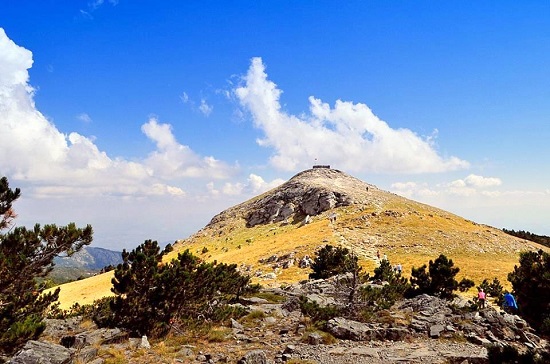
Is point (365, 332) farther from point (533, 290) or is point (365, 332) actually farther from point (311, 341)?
Result: point (533, 290)

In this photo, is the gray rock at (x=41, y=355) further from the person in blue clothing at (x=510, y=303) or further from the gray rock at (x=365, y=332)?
the person in blue clothing at (x=510, y=303)

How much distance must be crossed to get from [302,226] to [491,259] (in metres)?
32.0

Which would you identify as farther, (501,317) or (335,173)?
(335,173)

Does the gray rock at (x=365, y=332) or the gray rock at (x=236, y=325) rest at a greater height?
the gray rock at (x=236, y=325)

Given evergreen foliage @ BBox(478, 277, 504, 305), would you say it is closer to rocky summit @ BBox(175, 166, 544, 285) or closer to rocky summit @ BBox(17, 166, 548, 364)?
rocky summit @ BBox(17, 166, 548, 364)

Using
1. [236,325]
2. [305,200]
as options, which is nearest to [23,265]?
[236,325]

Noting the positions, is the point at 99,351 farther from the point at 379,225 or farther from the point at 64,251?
the point at 379,225

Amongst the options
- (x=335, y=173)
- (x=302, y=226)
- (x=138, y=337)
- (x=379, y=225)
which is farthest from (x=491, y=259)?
(x=335, y=173)

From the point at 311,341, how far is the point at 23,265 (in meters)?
11.3

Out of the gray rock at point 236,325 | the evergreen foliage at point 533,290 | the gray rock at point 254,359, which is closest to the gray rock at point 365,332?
the gray rock at point 236,325

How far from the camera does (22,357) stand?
10.6 m

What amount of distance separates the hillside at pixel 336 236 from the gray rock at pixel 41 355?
29201 millimetres

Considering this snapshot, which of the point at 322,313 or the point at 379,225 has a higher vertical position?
the point at 379,225

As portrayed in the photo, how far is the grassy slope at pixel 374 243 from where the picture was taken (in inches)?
1788
